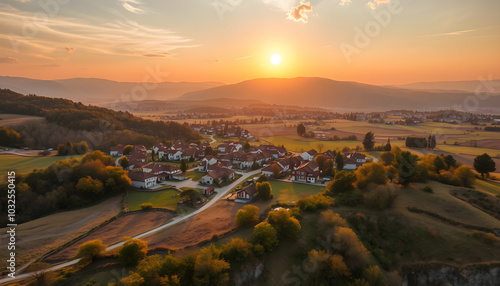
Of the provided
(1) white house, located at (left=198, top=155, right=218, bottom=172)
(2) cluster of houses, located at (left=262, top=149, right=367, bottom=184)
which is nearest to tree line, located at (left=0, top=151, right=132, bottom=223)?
(1) white house, located at (left=198, top=155, right=218, bottom=172)

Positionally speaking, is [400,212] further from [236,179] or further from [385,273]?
[236,179]

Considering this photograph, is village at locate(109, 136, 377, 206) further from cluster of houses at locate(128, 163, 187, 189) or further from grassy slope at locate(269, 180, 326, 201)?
grassy slope at locate(269, 180, 326, 201)

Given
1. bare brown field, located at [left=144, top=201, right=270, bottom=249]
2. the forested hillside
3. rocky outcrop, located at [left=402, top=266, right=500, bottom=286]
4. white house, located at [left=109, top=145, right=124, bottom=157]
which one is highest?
the forested hillside

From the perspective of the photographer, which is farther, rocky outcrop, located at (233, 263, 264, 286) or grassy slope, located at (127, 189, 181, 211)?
grassy slope, located at (127, 189, 181, 211)

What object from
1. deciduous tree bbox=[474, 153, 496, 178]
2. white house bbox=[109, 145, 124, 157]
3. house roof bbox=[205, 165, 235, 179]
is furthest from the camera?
white house bbox=[109, 145, 124, 157]

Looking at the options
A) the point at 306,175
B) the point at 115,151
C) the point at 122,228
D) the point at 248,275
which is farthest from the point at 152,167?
the point at 248,275

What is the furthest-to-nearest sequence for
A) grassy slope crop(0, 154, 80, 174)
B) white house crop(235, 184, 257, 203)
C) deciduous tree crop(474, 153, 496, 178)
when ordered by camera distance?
deciduous tree crop(474, 153, 496, 178) → grassy slope crop(0, 154, 80, 174) → white house crop(235, 184, 257, 203)

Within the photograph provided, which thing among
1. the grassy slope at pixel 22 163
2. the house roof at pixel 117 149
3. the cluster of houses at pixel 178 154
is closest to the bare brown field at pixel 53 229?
the grassy slope at pixel 22 163
